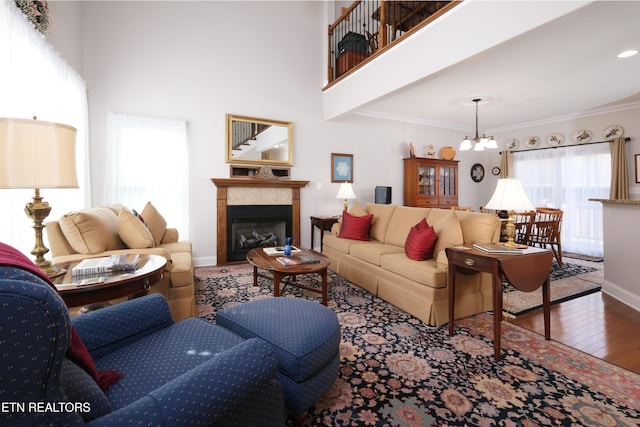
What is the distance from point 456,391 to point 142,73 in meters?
4.88

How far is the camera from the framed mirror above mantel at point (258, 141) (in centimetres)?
448

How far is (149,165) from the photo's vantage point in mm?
3986

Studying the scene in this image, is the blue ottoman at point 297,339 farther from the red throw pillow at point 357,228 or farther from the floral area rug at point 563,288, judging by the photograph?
the red throw pillow at point 357,228

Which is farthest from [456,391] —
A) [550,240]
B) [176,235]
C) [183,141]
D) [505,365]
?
[183,141]

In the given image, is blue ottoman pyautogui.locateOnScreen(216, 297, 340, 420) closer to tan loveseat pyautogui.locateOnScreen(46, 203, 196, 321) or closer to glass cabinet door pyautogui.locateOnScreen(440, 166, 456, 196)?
tan loveseat pyautogui.locateOnScreen(46, 203, 196, 321)

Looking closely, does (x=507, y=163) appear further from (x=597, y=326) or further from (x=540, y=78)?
(x=597, y=326)

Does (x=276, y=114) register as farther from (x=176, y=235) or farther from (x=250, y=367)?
(x=250, y=367)

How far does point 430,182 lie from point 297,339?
17.7 feet

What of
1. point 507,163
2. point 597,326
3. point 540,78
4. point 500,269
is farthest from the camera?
point 507,163

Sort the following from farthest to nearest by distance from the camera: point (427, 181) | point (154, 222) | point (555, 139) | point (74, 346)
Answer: point (427, 181)
point (555, 139)
point (154, 222)
point (74, 346)

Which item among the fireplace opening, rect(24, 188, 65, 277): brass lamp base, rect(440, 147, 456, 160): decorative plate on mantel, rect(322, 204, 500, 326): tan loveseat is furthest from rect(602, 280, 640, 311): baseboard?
rect(24, 188, 65, 277): brass lamp base

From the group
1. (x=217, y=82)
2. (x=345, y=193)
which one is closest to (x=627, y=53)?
(x=345, y=193)

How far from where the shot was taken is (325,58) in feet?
17.0

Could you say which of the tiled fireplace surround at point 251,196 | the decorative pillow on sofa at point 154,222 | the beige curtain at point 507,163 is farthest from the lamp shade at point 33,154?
the beige curtain at point 507,163
